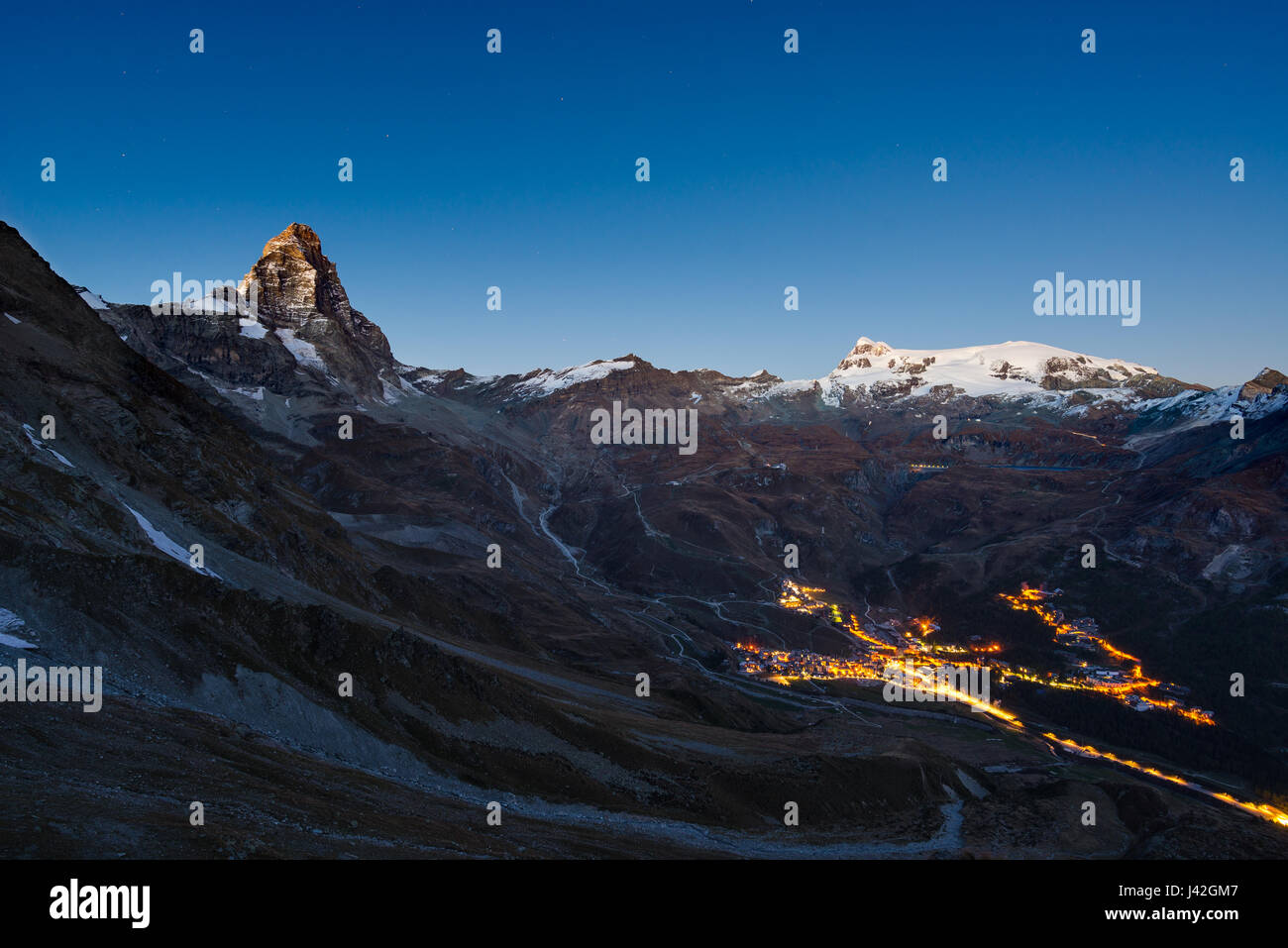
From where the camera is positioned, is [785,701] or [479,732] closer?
[479,732]

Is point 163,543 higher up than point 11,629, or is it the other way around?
point 163,543

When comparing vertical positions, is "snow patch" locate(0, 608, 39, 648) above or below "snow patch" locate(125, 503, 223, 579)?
below

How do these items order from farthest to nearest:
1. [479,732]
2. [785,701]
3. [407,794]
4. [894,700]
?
1. [894,700]
2. [785,701]
3. [479,732]
4. [407,794]

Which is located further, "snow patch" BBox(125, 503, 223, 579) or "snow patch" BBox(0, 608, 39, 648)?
"snow patch" BBox(125, 503, 223, 579)

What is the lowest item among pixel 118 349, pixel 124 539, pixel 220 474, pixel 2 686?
pixel 2 686

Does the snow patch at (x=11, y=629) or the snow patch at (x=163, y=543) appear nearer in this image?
the snow patch at (x=11, y=629)

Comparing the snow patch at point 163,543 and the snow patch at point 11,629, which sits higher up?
the snow patch at point 163,543

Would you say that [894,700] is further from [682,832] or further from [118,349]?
[118,349]

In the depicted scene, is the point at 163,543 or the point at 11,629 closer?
the point at 11,629
